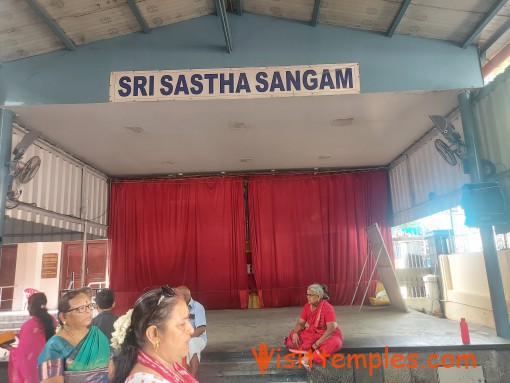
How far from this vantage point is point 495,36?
15.8ft

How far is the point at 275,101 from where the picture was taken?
16.7 ft

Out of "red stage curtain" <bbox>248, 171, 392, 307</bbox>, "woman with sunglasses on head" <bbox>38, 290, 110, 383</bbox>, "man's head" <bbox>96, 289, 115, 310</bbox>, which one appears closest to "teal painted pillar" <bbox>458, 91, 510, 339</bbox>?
"red stage curtain" <bbox>248, 171, 392, 307</bbox>

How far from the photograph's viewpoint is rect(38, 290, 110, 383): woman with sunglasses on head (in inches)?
81.1

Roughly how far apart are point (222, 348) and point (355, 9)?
4.62m

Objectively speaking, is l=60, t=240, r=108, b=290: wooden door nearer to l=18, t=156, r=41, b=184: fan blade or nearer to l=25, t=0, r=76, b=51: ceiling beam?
l=18, t=156, r=41, b=184: fan blade

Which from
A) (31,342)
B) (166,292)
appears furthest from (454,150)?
(31,342)

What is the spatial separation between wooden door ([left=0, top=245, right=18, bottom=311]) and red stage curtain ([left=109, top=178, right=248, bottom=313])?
6131mm

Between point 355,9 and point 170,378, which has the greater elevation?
point 355,9

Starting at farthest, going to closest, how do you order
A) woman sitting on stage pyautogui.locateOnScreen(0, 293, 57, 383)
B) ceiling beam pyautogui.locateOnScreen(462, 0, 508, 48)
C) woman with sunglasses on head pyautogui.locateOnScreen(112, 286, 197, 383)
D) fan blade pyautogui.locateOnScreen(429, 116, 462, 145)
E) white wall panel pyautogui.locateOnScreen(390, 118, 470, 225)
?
white wall panel pyautogui.locateOnScreen(390, 118, 470, 225), fan blade pyautogui.locateOnScreen(429, 116, 462, 145), ceiling beam pyautogui.locateOnScreen(462, 0, 508, 48), woman sitting on stage pyautogui.locateOnScreen(0, 293, 57, 383), woman with sunglasses on head pyautogui.locateOnScreen(112, 286, 197, 383)

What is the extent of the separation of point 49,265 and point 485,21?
13.3 metres

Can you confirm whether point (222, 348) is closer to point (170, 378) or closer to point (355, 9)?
point (170, 378)

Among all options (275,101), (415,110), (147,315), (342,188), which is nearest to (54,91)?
(275,101)

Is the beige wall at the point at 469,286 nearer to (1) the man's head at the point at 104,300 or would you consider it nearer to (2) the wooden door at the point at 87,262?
(1) the man's head at the point at 104,300

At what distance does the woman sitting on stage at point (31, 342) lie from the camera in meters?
2.87
